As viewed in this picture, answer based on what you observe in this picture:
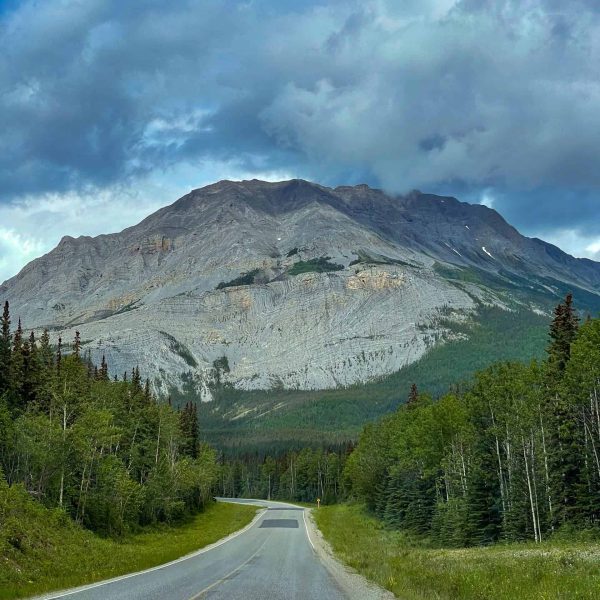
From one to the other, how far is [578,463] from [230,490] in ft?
506

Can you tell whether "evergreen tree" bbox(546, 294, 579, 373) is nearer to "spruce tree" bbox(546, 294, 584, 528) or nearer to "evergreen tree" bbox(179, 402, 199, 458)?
"spruce tree" bbox(546, 294, 584, 528)

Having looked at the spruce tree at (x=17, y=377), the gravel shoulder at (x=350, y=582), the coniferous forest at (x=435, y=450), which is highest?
the spruce tree at (x=17, y=377)

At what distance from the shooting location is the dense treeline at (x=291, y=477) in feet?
502

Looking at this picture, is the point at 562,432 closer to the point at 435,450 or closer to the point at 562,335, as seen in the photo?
the point at 562,335

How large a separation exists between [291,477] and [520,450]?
417ft

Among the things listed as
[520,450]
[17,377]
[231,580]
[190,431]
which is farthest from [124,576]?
[190,431]

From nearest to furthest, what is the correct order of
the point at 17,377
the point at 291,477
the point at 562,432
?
1. the point at 562,432
2. the point at 17,377
3. the point at 291,477

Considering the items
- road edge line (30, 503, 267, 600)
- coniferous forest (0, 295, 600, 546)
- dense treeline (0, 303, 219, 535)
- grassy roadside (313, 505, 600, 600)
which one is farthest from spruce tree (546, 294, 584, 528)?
dense treeline (0, 303, 219, 535)

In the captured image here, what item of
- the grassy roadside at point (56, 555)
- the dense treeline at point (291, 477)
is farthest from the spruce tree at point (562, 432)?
the dense treeline at point (291, 477)

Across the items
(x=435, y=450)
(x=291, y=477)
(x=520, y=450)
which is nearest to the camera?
(x=520, y=450)

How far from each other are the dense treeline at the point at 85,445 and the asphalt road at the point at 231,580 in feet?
36.9

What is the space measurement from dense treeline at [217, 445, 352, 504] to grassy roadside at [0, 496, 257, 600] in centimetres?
10818

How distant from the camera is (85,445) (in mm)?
42000

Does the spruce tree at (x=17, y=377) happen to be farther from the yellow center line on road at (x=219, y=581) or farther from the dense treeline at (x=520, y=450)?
the dense treeline at (x=520, y=450)
